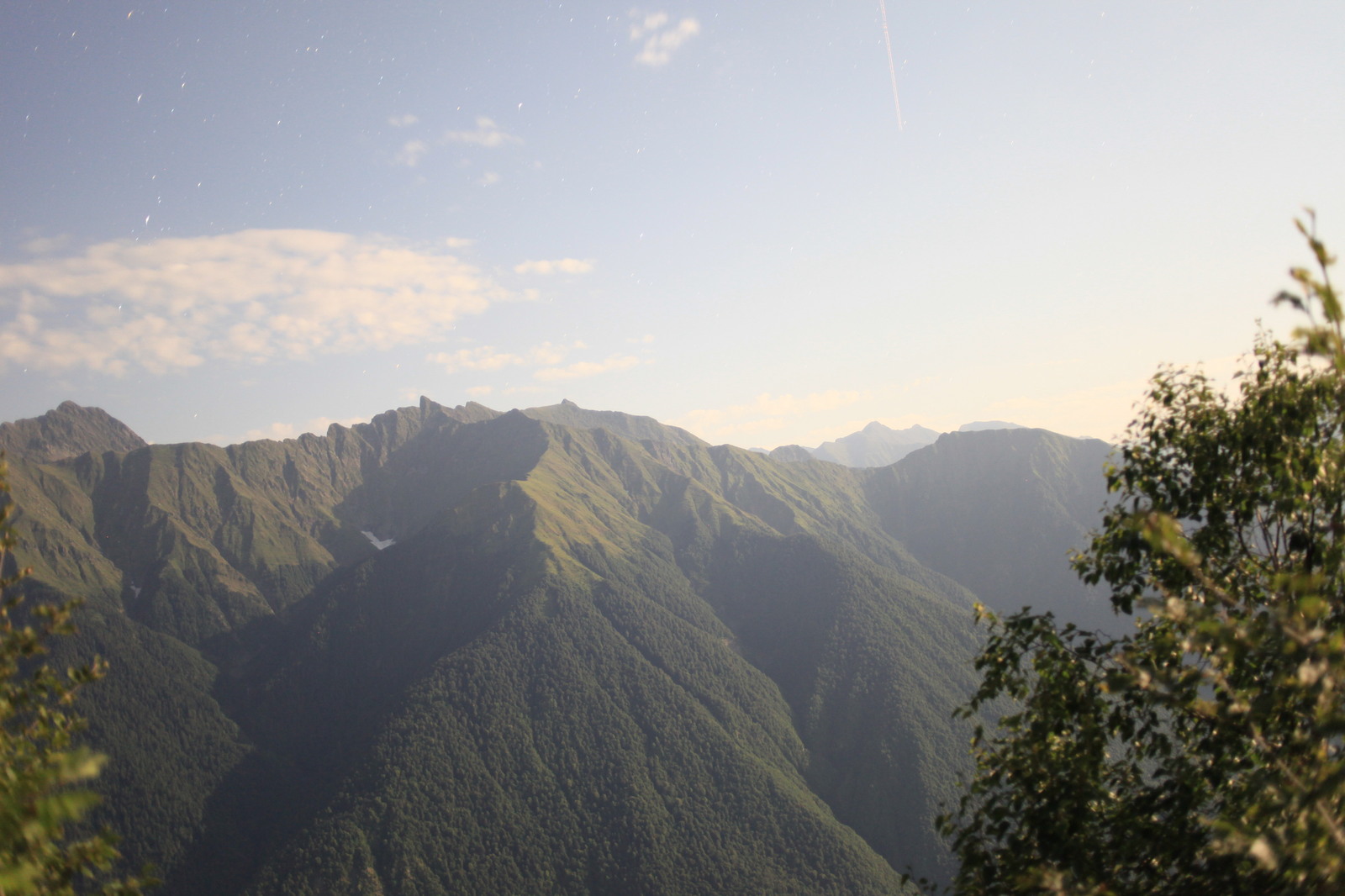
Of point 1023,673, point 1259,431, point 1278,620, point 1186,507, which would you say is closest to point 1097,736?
point 1023,673

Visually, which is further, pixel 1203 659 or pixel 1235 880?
pixel 1203 659

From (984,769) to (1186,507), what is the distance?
619 cm

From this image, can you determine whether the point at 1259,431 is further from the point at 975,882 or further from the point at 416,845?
the point at 416,845

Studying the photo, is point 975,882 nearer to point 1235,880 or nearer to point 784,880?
point 1235,880

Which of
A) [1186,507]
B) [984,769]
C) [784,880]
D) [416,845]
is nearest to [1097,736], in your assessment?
[984,769]

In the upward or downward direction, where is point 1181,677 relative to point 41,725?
downward

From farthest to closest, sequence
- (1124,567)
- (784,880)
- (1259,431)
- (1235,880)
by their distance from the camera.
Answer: (784,880), (1124,567), (1259,431), (1235,880)

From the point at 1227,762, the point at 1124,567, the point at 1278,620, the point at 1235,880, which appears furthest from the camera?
the point at 1124,567

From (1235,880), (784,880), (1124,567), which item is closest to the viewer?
(1235,880)

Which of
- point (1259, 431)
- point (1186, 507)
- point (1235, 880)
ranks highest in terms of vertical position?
point (1259, 431)

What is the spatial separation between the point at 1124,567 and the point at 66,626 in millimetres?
17840

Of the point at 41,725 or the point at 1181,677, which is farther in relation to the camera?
the point at 41,725

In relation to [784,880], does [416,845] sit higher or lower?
higher

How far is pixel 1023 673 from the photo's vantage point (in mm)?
11867
